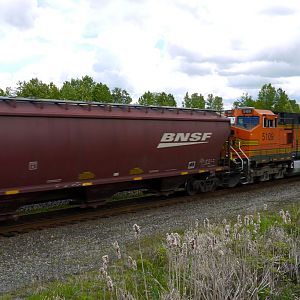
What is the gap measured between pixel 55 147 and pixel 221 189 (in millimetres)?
9311

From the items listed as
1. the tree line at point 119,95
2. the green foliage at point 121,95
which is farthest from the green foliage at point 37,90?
the green foliage at point 121,95

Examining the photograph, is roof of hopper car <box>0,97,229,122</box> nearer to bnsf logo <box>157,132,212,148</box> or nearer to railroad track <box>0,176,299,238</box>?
bnsf logo <box>157,132,212,148</box>

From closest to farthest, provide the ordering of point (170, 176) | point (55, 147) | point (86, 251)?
point (86, 251) → point (55, 147) → point (170, 176)

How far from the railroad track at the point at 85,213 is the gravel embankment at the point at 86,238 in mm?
373

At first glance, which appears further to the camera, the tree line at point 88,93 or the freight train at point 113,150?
the tree line at point 88,93

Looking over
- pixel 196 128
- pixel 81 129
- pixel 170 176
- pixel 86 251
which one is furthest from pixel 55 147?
pixel 196 128

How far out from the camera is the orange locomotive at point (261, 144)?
18141mm

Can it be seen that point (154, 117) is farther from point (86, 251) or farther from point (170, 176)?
point (86, 251)

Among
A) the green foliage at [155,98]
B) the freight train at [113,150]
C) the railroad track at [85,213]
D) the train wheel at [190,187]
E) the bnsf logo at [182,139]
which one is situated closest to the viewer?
the freight train at [113,150]

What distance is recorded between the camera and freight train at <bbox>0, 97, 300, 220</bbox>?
1052 cm

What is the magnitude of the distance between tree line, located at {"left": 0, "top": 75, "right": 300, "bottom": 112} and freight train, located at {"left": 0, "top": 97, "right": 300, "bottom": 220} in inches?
1438

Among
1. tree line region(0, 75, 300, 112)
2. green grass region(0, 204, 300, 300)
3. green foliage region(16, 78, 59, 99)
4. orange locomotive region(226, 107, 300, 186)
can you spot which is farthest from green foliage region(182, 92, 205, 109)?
green grass region(0, 204, 300, 300)

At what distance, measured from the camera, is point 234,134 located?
726 inches

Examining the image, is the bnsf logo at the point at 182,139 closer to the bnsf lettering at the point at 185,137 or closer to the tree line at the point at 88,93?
the bnsf lettering at the point at 185,137
